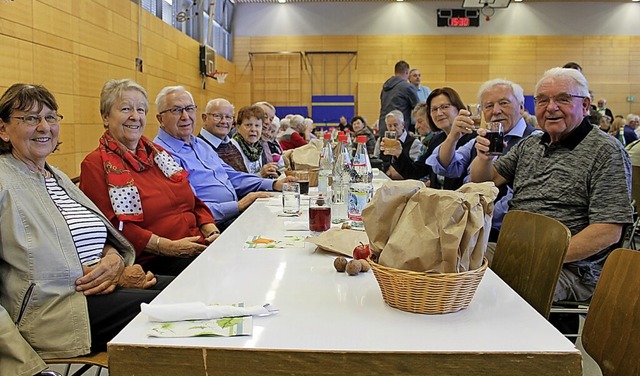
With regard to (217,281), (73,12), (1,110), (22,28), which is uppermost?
(73,12)

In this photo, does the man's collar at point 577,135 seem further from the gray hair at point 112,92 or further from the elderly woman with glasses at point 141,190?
the gray hair at point 112,92

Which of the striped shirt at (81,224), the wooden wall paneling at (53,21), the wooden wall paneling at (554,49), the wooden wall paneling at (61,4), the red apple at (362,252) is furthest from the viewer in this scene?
the wooden wall paneling at (554,49)

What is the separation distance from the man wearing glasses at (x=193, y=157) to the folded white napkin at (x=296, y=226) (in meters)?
0.99

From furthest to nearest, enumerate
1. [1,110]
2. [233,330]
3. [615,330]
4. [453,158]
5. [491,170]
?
[453,158], [491,170], [1,110], [615,330], [233,330]

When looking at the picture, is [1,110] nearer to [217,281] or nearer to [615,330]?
[217,281]

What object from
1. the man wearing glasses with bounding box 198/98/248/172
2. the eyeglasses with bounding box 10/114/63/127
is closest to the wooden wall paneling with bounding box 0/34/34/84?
the man wearing glasses with bounding box 198/98/248/172

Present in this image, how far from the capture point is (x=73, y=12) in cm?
635

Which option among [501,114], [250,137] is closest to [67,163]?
[250,137]

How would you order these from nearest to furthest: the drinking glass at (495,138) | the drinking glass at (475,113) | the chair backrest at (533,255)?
the chair backrest at (533,255) → the drinking glass at (495,138) → the drinking glass at (475,113)

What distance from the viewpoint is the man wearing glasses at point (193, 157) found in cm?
329

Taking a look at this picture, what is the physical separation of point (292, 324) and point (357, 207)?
3.58ft

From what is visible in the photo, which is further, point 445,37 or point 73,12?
point 445,37

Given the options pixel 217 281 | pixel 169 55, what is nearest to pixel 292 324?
pixel 217 281

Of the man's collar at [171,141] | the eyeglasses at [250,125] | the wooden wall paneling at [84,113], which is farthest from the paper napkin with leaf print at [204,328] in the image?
the wooden wall paneling at [84,113]
